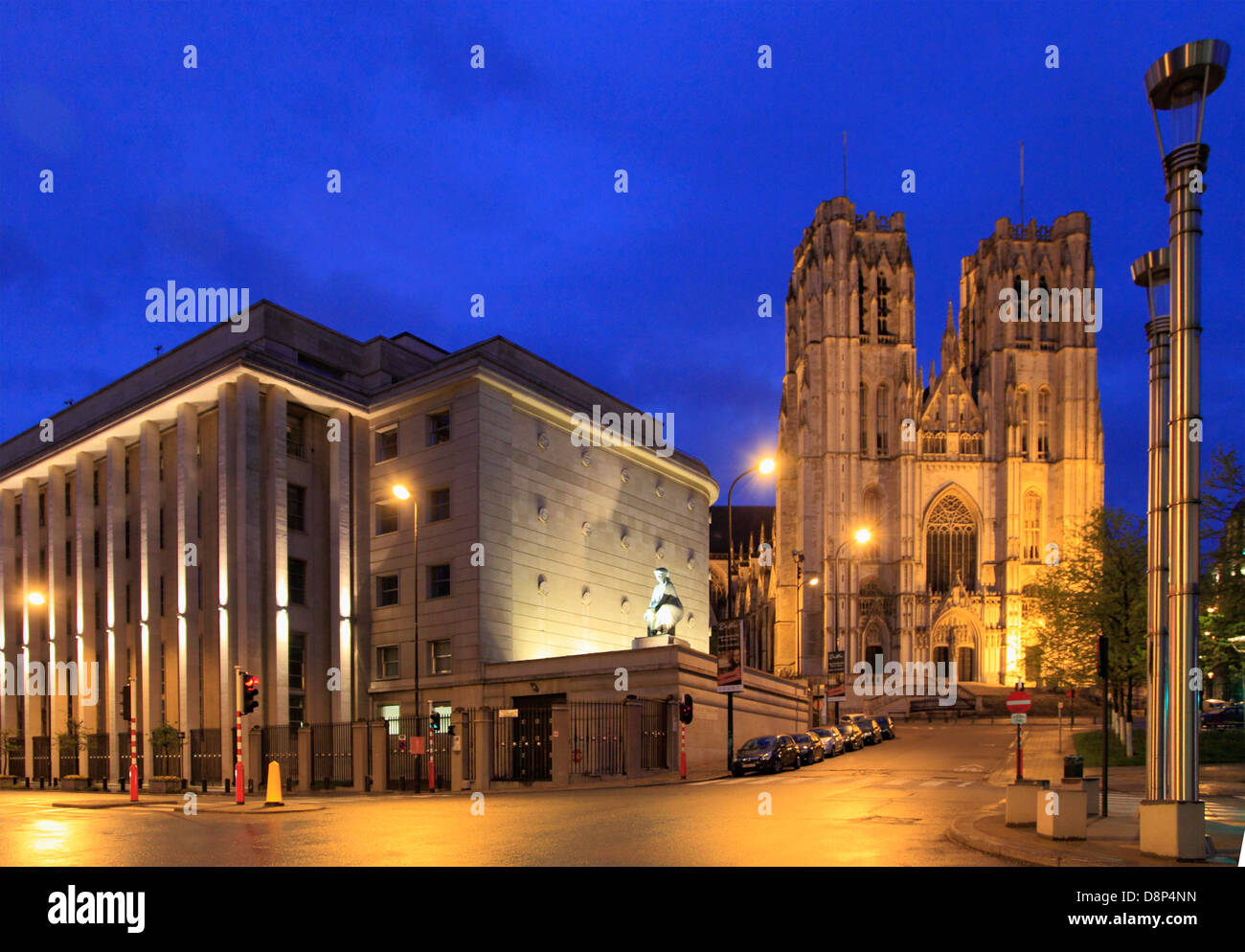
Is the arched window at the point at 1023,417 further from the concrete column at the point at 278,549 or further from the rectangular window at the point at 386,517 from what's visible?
the concrete column at the point at 278,549

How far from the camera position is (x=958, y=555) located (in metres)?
87.1

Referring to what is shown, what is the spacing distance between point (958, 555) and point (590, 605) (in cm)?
5018

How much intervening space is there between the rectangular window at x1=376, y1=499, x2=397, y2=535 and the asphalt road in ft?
54.9

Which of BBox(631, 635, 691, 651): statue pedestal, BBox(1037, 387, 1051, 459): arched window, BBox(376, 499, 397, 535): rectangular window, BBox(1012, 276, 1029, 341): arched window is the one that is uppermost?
BBox(1012, 276, 1029, 341): arched window

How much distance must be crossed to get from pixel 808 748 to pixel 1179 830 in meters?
24.5

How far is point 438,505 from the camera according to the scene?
41.6 m

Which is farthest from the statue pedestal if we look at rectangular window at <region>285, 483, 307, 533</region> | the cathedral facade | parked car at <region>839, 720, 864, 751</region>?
the cathedral facade

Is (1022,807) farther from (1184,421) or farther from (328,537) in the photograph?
(328,537)

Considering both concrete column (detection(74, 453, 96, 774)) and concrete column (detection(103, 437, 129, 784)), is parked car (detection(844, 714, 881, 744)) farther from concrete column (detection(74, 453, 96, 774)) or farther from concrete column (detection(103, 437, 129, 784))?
concrete column (detection(74, 453, 96, 774))

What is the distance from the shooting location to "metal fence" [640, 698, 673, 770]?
32.6 m

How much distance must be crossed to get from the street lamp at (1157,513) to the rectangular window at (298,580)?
3515cm

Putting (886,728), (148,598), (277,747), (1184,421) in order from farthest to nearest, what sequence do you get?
(886,728) < (148,598) < (277,747) < (1184,421)

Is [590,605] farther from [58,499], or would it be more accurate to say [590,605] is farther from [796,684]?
[58,499]

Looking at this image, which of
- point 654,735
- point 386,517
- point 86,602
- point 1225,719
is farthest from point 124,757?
point 1225,719
